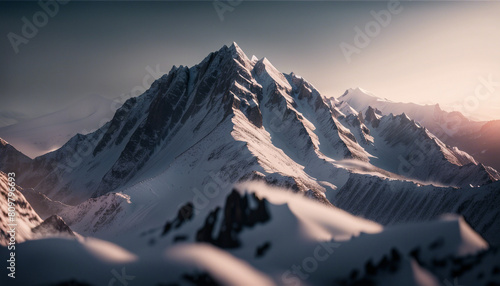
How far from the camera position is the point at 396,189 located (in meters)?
123

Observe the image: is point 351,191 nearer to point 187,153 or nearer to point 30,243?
point 187,153

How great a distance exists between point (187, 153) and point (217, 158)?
71.6 ft

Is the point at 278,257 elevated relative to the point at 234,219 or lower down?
lower down

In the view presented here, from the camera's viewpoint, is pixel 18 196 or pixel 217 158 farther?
pixel 217 158

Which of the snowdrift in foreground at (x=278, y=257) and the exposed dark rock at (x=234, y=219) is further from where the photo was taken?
the exposed dark rock at (x=234, y=219)

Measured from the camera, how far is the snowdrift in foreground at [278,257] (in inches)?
1248

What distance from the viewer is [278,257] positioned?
3453 centimetres

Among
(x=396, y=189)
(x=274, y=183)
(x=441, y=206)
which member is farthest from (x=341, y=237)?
(x=396, y=189)

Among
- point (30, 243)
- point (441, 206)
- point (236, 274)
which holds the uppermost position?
point (30, 243)

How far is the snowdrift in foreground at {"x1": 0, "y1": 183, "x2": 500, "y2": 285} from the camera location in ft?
104

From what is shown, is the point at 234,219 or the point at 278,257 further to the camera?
the point at 234,219

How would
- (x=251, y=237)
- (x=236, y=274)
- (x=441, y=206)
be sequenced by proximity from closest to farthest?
(x=236, y=274) → (x=251, y=237) → (x=441, y=206)

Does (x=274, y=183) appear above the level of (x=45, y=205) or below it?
below

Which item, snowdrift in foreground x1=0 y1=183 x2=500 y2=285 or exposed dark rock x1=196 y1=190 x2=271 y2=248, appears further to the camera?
exposed dark rock x1=196 y1=190 x2=271 y2=248
